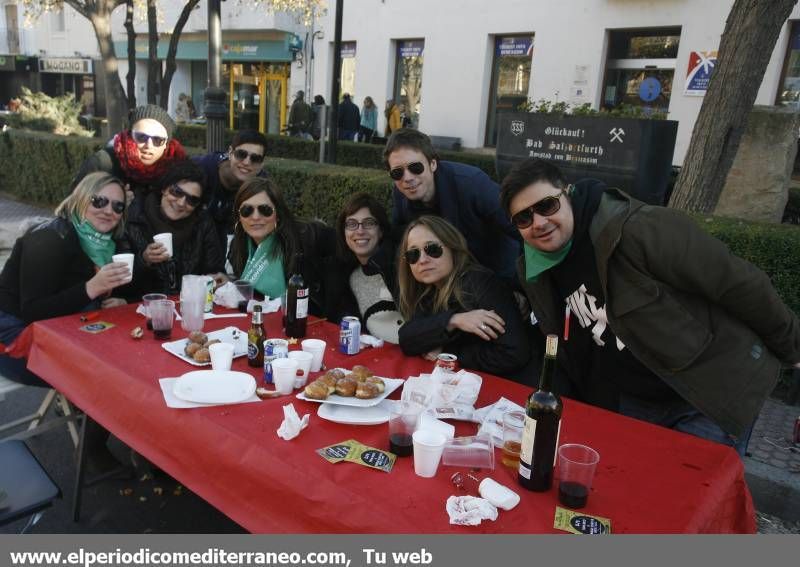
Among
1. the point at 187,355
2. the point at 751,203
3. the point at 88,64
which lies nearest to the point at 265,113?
the point at 88,64

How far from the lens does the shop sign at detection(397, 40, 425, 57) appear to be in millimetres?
16250

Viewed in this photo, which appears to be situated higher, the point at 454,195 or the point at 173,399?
the point at 454,195

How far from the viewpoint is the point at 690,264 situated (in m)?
2.06

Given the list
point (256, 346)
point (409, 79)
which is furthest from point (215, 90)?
point (409, 79)

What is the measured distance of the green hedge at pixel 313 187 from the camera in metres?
4.06

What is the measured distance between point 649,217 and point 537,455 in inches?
38.6

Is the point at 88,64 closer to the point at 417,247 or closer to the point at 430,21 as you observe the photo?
the point at 430,21

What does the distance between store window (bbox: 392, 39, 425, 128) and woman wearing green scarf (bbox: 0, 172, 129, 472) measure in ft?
46.8

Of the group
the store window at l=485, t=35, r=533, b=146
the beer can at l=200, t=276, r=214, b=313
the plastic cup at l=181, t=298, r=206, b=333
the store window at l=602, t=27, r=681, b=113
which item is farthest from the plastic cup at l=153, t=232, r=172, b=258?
the store window at l=485, t=35, r=533, b=146

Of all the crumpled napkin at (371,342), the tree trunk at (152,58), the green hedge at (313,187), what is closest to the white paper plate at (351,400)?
the crumpled napkin at (371,342)

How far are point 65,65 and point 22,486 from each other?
30.4 m

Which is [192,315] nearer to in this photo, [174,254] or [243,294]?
[243,294]

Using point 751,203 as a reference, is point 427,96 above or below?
above

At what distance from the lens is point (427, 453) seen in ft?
5.84
